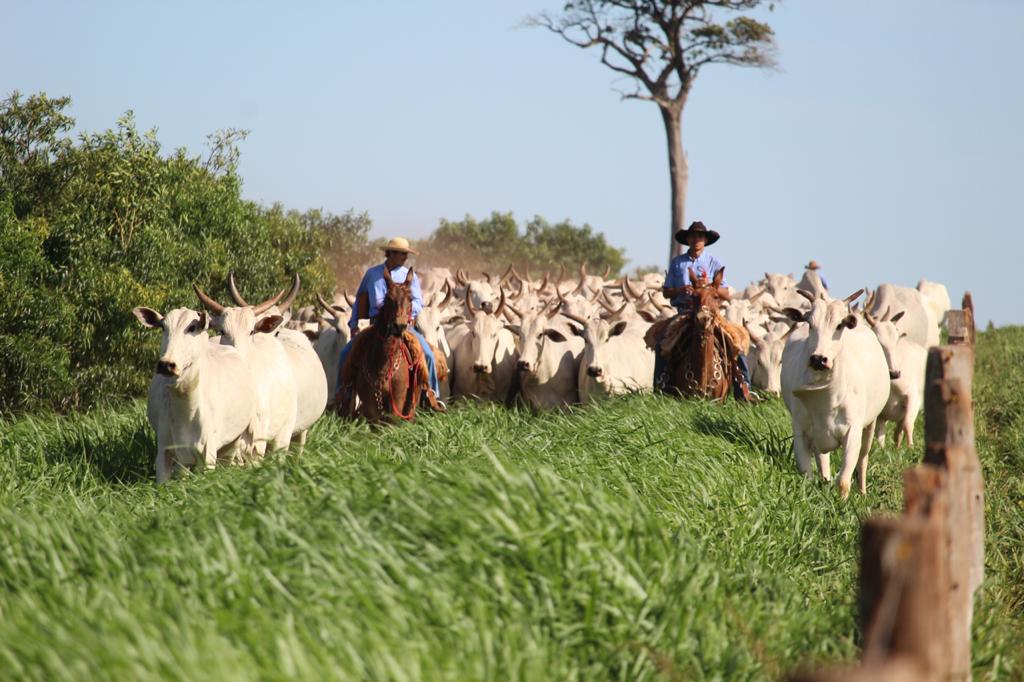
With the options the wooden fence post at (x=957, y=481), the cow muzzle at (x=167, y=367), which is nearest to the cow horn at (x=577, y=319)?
the cow muzzle at (x=167, y=367)

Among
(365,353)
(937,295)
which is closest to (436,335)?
(365,353)

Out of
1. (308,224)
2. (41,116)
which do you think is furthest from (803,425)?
(308,224)

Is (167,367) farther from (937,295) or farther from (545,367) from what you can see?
(937,295)

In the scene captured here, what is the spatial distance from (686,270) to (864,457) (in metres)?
3.26

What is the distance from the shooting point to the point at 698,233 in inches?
509

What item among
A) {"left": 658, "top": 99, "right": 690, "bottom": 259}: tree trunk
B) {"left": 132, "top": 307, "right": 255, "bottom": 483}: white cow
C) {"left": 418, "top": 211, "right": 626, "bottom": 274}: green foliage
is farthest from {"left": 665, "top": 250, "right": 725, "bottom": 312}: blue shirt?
{"left": 418, "top": 211, "right": 626, "bottom": 274}: green foliage

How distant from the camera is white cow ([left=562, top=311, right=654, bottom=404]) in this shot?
1405 cm

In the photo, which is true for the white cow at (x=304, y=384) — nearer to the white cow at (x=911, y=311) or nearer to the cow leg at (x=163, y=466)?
the cow leg at (x=163, y=466)

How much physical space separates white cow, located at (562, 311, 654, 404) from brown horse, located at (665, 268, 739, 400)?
1099mm

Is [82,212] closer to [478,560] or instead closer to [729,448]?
[729,448]

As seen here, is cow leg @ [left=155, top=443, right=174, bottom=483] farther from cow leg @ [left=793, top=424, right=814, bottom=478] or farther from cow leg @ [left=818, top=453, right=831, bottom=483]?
cow leg @ [left=818, top=453, right=831, bottom=483]

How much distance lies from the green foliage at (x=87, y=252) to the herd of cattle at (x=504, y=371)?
227 cm

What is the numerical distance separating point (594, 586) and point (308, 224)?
26160mm

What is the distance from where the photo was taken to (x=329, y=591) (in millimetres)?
4598
